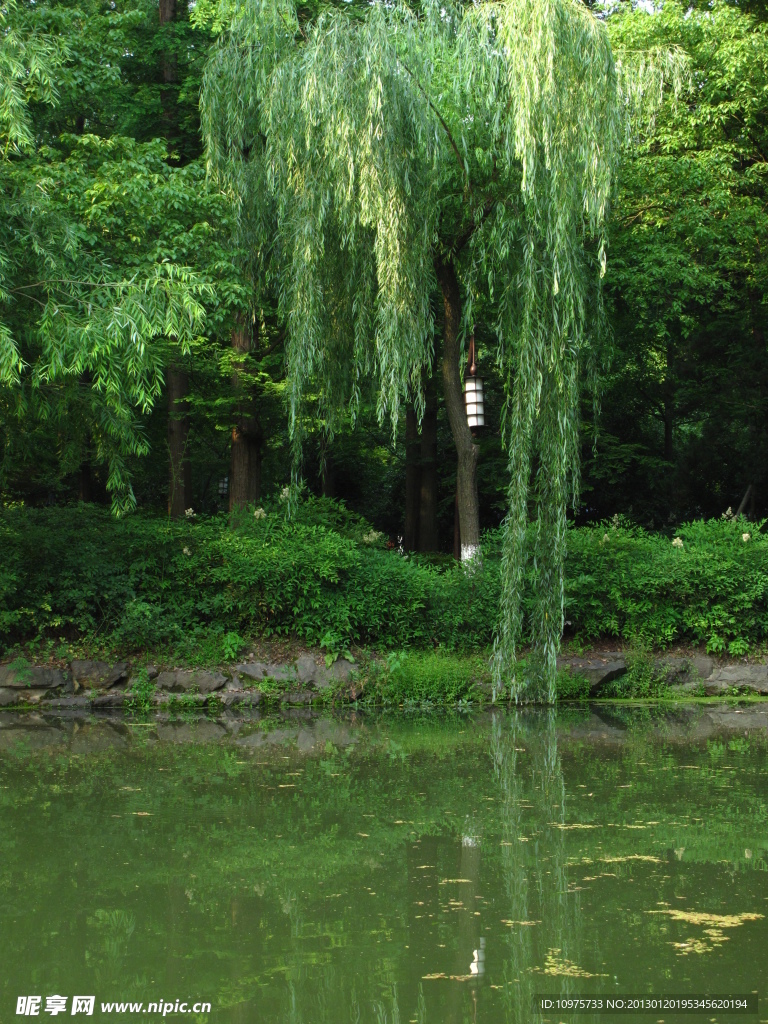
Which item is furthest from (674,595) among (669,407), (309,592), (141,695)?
(669,407)

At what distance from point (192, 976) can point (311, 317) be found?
27.5ft

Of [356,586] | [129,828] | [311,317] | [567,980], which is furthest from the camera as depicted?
[356,586]

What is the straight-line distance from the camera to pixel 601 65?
10164 millimetres

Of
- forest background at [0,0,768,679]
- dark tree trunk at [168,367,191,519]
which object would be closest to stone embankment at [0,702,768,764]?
forest background at [0,0,768,679]

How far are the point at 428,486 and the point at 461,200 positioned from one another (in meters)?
7.47

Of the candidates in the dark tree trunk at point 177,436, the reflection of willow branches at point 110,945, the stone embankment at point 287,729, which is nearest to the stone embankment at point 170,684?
the stone embankment at point 287,729

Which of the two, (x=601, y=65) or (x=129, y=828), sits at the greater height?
(x=601, y=65)

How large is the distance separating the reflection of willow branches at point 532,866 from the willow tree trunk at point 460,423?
3.87 meters

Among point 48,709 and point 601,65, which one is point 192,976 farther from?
point 601,65

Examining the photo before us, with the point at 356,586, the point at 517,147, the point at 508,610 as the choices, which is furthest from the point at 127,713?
the point at 517,147

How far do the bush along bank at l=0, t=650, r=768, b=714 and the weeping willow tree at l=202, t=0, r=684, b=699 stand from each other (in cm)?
87

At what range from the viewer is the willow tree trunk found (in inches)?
509

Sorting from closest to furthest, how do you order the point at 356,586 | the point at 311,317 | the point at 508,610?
the point at 508,610 → the point at 311,317 → the point at 356,586

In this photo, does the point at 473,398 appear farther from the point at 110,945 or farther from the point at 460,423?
the point at 110,945
